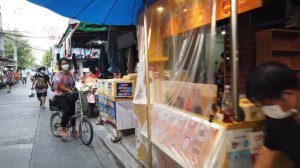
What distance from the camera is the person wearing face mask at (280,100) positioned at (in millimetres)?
1745

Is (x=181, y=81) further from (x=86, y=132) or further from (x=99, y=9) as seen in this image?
(x=86, y=132)

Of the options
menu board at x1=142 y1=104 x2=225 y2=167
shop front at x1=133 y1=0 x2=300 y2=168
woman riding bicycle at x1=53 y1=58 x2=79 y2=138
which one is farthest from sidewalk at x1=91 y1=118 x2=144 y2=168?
menu board at x1=142 y1=104 x2=225 y2=167

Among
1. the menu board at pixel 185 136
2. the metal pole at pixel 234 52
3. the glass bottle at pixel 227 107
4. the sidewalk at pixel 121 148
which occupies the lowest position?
the sidewalk at pixel 121 148

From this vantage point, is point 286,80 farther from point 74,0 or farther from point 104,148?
point 104,148

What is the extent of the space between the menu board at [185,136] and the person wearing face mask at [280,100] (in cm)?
87

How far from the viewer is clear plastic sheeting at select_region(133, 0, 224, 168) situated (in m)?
3.10

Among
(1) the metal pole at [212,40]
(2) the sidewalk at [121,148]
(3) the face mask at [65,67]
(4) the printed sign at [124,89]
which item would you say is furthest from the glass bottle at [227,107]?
(3) the face mask at [65,67]

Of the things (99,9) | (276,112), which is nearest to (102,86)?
(99,9)

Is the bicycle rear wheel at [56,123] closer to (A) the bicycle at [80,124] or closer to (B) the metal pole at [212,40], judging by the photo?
(A) the bicycle at [80,124]

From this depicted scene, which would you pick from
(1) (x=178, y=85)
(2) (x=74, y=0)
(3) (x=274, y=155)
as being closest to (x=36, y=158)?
(2) (x=74, y=0)

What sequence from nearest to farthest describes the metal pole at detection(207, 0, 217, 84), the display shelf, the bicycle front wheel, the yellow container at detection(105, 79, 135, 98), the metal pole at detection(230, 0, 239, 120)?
the metal pole at detection(230, 0, 239, 120), the metal pole at detection(207, 0, 217, 84), the display shelf, the yellow container at detection(105, 79, 135, 98), the bicycle front wheel

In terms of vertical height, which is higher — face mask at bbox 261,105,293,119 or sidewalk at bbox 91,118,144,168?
face mask at bbox 261,105,293,119

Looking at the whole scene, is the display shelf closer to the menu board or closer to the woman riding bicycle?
the menu board

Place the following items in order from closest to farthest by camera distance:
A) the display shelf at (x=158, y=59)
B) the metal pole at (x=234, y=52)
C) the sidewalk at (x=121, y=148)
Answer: the metal pole at (x=234, y=52), the display shelf at (x=158, y=59), the sidewalk at (x=121, y=148)
